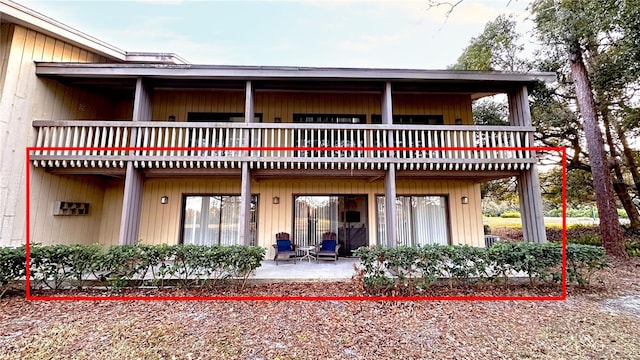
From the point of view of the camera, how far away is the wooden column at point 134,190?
6.22 m

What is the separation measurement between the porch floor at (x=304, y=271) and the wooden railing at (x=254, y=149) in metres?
2.52

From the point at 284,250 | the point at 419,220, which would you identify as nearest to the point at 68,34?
the point at 284,250

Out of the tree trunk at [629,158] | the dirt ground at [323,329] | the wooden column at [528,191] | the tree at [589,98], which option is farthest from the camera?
the tree trunk at [629,158]

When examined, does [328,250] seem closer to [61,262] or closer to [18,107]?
[61,262]

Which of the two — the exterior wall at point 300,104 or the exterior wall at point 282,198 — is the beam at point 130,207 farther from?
the exterior wall at point 300,104

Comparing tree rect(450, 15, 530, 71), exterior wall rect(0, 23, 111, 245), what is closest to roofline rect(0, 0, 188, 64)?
exterior wall rect(0, 23, 111, 245)

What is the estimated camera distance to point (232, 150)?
6.66 metres

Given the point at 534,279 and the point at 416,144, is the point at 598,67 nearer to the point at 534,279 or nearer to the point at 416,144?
the point at 416,144

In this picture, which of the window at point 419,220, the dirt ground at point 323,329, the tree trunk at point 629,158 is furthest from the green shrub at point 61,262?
the tree trunk at point 629,158

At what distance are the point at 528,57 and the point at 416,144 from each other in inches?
325

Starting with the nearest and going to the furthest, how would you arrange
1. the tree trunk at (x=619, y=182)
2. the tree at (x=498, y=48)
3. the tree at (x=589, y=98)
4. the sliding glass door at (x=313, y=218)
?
the tree at (x=589, y=98) → the sliding glass door at (x=313, y=218) → the tree trunk at (x=619, y=182) → the tree at (x=498, y=48)

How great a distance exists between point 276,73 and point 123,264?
5334mm

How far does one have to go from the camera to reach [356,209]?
28.0ft

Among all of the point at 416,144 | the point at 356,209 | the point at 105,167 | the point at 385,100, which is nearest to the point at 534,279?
the point at 416,144
